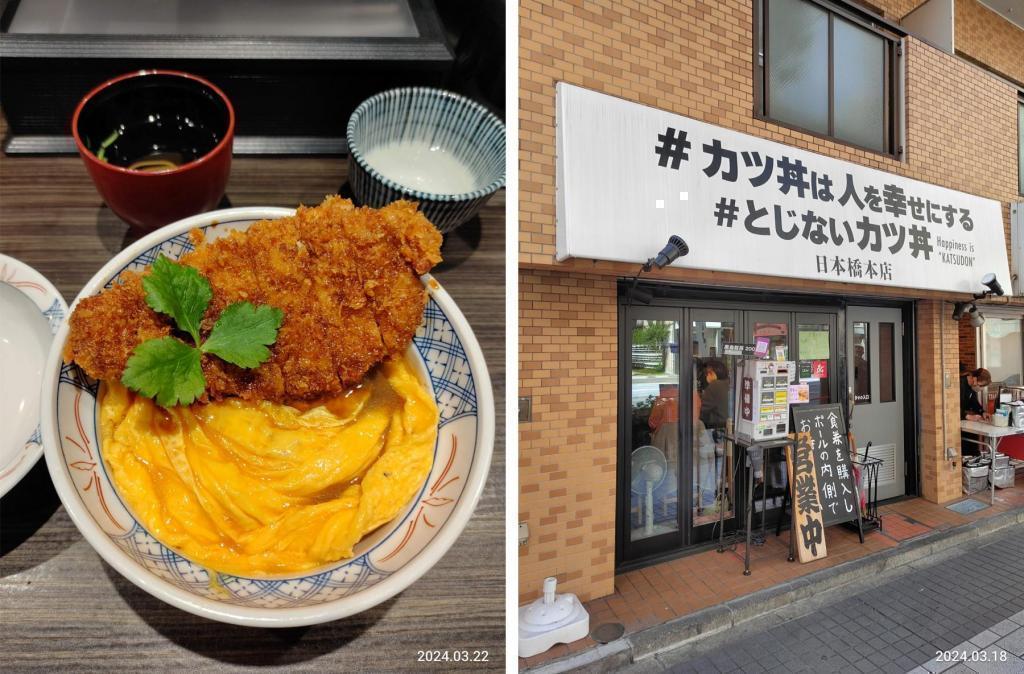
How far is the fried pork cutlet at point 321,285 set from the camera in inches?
28.2

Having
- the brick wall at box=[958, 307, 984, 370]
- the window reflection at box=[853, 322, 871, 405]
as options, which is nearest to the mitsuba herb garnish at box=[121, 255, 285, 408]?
the window reflection at box=[853, 322, 871, 405]

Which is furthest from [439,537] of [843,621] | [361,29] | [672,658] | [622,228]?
[843,621]

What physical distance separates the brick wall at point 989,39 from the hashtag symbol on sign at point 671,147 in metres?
3.05

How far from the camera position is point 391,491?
2.27 ft

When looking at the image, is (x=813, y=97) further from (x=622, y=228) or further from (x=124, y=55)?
(x=124, y=55)

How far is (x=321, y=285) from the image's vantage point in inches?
28.6

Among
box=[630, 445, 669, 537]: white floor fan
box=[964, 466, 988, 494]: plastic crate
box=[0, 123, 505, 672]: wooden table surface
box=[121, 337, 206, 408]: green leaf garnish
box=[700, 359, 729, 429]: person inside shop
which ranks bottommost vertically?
box=[964, 466, 988, 494]: plastic crate

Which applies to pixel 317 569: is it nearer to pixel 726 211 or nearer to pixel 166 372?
pixel 166 372

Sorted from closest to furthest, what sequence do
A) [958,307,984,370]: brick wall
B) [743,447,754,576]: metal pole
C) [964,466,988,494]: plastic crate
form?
[743,447,754,576]: metal pole < [964,466,988,494]: plastic crate < [958,307,984,370]: brick wall

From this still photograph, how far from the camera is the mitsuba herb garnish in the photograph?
64 centimetres

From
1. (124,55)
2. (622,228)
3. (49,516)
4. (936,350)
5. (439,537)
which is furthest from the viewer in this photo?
(936,350)

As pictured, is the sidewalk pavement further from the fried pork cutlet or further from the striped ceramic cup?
the striped ceramic cup

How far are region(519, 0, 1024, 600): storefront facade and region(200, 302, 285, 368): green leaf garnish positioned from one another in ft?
3.22

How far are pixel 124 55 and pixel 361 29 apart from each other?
1.46 ft
